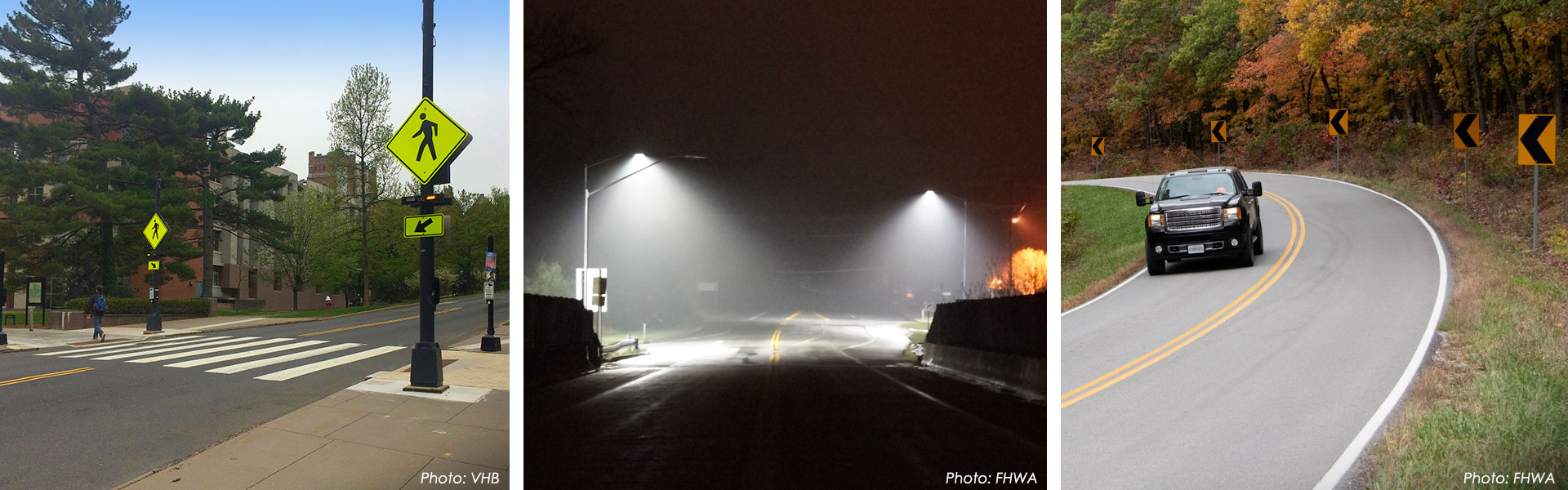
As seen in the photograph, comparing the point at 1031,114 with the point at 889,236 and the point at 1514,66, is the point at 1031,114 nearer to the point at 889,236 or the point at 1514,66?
the point at 889,236

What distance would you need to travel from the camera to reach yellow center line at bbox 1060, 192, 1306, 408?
4.36 m

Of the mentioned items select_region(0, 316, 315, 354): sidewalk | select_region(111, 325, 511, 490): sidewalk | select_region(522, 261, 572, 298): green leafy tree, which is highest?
select_region(522, 261, 572, 298): green leafy tree

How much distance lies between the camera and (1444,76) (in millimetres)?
4676

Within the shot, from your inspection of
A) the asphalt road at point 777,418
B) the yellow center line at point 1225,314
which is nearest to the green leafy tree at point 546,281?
the asphalt road at point 777,418

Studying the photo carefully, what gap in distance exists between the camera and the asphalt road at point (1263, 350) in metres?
3.73

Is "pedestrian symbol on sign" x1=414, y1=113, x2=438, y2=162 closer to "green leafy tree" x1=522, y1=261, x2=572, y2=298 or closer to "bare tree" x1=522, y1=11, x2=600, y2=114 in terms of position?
A: "bare tree" x1=522, y1=11, x2=600, y2=114

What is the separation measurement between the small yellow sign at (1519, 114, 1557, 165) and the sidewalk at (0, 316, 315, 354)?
18.9 meters

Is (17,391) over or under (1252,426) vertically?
under

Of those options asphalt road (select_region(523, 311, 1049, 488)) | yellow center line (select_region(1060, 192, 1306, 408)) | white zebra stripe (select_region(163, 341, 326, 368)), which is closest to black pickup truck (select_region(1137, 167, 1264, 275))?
yellow center line (select_region(1060, 192, 1306, 408))

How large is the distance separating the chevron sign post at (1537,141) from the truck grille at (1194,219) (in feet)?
5.34

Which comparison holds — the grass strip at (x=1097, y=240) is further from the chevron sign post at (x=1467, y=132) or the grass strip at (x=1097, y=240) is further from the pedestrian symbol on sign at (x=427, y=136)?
the pedestrian symbol on sign at (x=427, y=136)

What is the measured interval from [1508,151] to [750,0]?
459 centimetres

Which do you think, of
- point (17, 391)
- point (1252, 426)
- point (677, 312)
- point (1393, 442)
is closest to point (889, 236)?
point (677, 312)

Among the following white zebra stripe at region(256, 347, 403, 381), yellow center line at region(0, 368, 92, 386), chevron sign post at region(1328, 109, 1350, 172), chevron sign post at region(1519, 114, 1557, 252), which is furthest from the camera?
white zebra stripe at region(256, 347, 403, 381)
